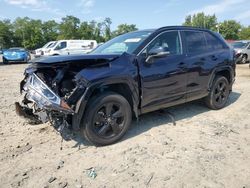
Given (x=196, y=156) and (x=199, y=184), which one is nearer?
(x=199, y=184)

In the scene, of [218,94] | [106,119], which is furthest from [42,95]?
[218,94]

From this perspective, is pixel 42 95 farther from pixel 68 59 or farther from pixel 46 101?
pixel 68 59

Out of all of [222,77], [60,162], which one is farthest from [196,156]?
[222,77]

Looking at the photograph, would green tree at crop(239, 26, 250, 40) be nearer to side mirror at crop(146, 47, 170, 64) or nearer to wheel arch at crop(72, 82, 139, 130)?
side mirror at crop(146, 47, 170, 64)

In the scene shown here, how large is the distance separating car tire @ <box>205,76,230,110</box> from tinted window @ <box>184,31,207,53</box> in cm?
90

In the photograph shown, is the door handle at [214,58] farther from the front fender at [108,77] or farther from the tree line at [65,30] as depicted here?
the tree line at [65,30]

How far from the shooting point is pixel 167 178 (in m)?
3.47

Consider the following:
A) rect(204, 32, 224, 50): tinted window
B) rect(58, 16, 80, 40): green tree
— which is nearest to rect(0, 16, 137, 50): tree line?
rect(58, 16, 80, 40): green tree

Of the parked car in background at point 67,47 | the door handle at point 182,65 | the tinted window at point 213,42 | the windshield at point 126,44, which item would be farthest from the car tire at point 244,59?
the windshield at point 126,44

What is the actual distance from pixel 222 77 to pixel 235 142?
2244mm

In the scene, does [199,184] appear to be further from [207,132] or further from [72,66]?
[72,66]

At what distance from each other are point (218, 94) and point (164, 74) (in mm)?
2116

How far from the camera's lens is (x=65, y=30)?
76312 millimetres

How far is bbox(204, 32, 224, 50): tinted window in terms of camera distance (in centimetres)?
611
